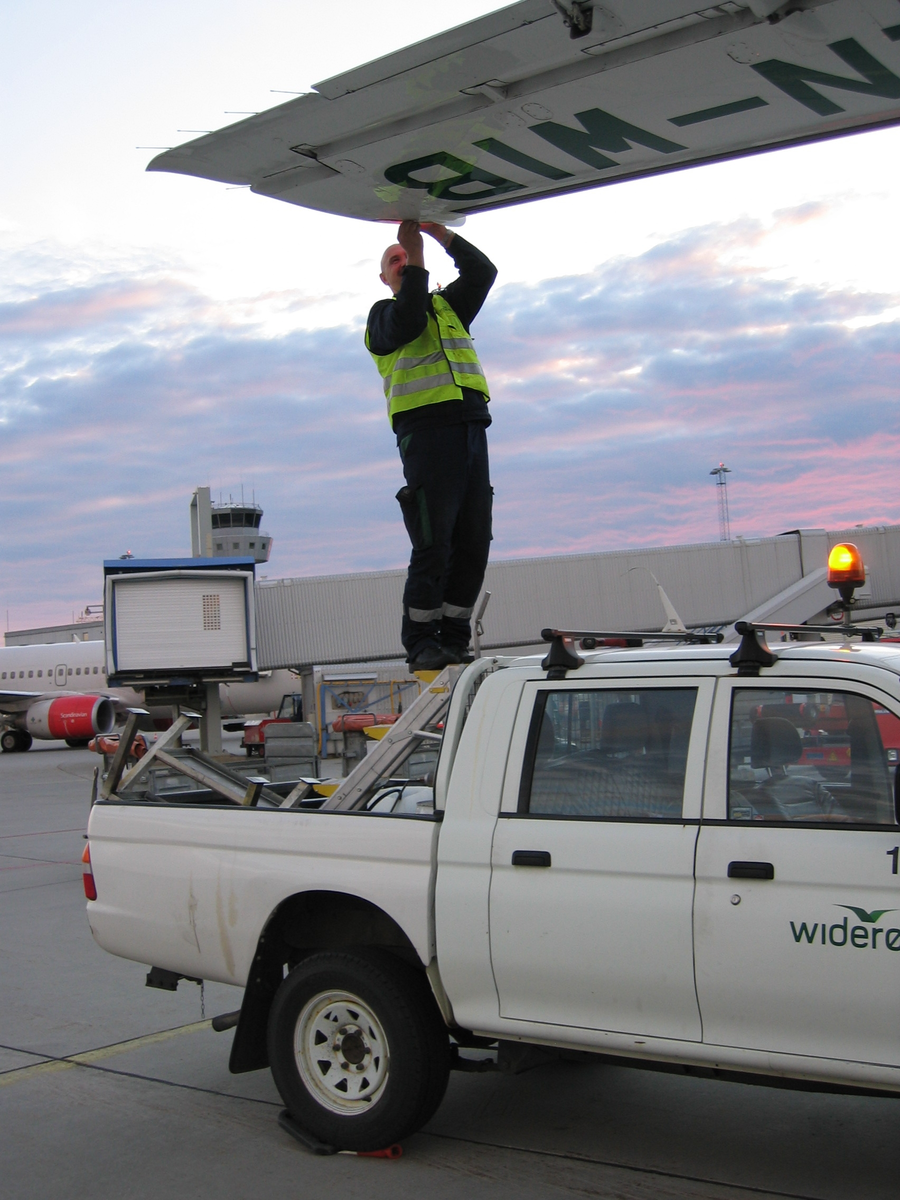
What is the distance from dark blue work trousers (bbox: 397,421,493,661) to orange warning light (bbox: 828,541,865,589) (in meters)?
1.70

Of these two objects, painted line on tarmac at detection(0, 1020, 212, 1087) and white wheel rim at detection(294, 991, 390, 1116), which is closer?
white wheel rim at detection(294, 991, 390, 1116)

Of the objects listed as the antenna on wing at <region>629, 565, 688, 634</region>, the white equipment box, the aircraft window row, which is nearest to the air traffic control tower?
the aircraft window row

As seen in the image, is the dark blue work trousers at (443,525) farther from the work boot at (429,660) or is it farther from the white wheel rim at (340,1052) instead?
the white wheel rim at (340,1052)

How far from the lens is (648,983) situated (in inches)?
149

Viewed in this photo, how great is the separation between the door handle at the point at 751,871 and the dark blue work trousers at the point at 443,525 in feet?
6.97

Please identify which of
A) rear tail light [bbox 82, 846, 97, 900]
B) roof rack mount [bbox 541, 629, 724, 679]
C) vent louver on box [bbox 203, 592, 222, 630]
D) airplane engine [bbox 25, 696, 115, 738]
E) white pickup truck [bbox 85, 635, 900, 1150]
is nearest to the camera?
white pickup truck [bbox 85, 635, 900, 1150]

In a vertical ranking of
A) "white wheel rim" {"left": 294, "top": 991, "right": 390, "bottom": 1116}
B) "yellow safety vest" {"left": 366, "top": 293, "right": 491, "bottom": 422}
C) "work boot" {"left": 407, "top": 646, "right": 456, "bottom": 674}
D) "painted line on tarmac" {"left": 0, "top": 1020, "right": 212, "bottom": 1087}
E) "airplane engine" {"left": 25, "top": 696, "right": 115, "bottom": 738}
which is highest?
"yellow safety vest" {"left": 366, "top": 293, "right": 491, "bottom": 422}

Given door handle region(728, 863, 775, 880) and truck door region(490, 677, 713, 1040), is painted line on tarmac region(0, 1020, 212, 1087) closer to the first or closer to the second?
truck door region(490, 677, 713, 1040)

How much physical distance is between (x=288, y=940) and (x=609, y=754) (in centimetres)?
169

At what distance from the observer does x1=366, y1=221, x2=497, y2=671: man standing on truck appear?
17.3ft

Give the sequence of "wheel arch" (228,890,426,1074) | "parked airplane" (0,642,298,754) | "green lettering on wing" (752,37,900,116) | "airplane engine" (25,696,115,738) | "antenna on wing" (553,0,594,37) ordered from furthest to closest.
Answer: "parked airplane" (0,642,298,754)
"airplane engine" (25,696,115,738)
"wheel arch" (228,890,426,1074)
"green lettering on wing" (752,37,900,116)
"antenna on wing" (553,0,594,37)

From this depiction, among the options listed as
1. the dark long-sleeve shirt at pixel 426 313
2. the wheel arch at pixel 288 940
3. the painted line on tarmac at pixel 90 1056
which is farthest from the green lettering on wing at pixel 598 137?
the painted line on tarmac at pixel 90 1056

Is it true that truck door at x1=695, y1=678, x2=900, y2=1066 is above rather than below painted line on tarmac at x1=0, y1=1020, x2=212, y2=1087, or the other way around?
above

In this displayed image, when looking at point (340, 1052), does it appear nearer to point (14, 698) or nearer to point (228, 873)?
point (228, 873)
